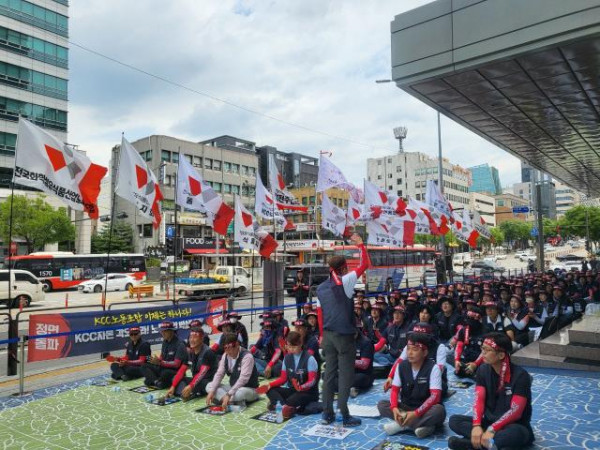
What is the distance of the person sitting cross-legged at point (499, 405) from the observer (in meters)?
4.86

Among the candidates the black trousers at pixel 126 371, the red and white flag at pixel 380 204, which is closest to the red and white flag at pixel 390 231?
the red and white flag at pixel 380 204

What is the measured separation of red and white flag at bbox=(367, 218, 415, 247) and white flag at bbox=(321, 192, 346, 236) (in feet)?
4.14

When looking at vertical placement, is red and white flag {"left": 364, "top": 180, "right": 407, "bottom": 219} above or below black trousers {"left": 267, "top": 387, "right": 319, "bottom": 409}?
above

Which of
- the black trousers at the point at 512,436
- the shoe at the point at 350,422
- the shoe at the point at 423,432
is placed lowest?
the shoe at the point at 350,422

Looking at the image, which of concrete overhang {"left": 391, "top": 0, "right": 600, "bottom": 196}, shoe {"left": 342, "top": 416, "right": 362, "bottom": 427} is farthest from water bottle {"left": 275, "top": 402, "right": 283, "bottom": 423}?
concrete overhang {"left": 391, "top": 0, "right": 600, "bottom": 196}

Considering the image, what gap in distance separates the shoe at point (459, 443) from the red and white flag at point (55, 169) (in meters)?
7.79

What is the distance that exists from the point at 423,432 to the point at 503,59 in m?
5.59

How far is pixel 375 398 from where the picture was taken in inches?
303

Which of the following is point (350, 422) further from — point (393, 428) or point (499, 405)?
point (499, 405)

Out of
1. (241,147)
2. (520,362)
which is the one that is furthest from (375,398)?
(241,147)

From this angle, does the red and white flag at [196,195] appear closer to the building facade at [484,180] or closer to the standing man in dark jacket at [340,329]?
the standing man in dark jacket at [340,329]

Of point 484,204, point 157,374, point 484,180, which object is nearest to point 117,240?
point 157,374

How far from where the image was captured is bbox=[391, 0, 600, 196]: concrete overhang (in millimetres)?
6812

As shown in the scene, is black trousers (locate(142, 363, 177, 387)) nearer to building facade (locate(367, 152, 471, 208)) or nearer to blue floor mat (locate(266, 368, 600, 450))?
blue floor mat (locate(266, 368, 600, 450))
